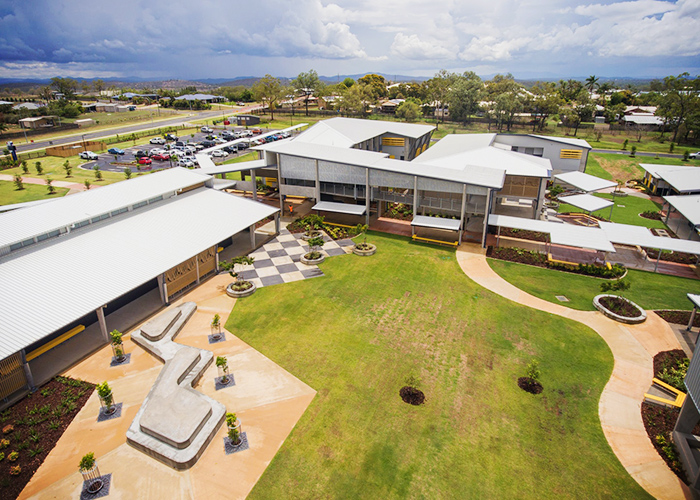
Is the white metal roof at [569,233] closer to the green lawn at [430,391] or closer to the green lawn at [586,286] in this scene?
the green lawn at [586,286]

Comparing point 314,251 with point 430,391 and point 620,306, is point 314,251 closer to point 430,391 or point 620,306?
point 430,391

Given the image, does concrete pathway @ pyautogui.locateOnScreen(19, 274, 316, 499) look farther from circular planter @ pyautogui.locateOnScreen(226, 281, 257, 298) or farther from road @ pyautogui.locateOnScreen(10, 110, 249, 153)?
road @ pyautogui.locateOnScreen(10, 110, 249, 153)

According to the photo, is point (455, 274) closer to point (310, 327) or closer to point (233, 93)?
point (310, 327)

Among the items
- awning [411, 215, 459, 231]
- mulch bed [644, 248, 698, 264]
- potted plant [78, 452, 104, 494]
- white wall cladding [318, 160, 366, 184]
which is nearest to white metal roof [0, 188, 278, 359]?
potted plant [78, 452, 104, 494]

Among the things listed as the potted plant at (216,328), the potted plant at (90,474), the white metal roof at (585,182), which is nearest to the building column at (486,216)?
the white metal roof at (585,182)

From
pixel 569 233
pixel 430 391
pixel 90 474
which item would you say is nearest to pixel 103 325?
pixel 90 474

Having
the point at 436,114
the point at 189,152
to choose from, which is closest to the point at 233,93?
the point at 436,114
